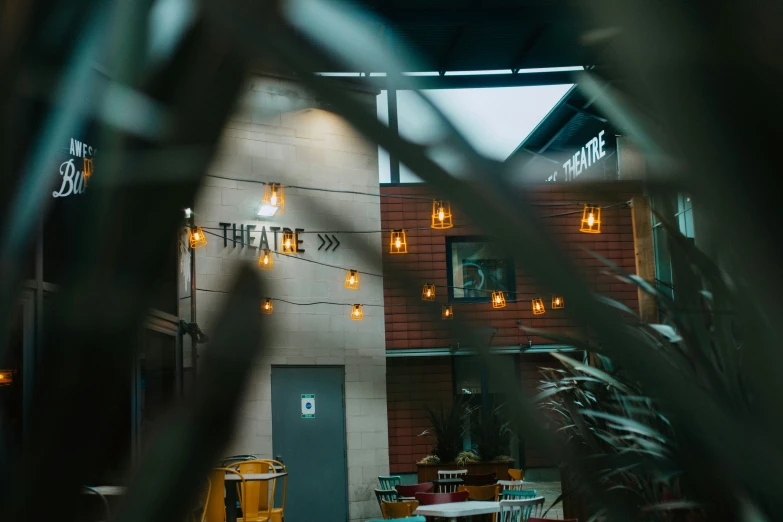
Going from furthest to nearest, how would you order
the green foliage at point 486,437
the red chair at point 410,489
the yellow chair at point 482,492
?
1. the green foliage at point 486,437
2. the red chair at point 410,489
3. the yellow chair at point 482,492

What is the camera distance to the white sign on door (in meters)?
9.76

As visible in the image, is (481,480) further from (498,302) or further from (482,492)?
(498,302)

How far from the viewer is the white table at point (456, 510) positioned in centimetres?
557

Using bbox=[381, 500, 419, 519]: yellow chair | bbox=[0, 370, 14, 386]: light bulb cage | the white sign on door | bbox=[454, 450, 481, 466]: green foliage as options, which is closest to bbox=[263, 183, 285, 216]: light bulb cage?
bbox=[0, 370, 14, 386]: light bulb cage

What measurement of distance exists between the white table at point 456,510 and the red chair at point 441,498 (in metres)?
0.05

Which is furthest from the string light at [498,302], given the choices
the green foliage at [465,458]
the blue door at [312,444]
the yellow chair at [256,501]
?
the blue door at [312,444]

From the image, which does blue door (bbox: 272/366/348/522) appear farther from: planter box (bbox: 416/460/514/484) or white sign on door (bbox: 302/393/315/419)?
planter box (bbox: 416/460/514/484)

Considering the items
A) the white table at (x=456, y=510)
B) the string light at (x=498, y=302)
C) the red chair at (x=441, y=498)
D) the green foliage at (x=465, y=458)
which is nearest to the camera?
the string light at (x=498, y=302)

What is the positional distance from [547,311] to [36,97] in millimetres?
174

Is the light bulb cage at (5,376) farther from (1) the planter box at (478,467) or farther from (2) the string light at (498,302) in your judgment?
(1) the planter box at (478,467)

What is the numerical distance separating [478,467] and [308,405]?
2178mm

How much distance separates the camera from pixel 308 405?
981 centimetres

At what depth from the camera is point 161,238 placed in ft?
0.70

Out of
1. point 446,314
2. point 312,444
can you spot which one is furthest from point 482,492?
point 446,314
